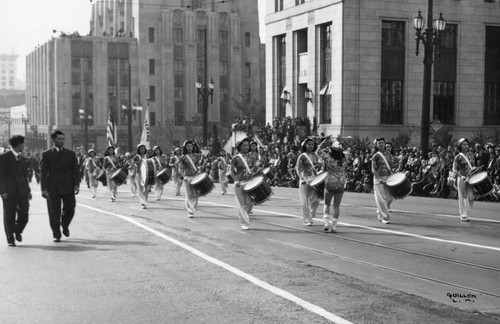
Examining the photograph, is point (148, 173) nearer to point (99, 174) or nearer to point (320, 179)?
point (99, 174)

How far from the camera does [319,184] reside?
14688mm

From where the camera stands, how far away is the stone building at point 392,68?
1566 inches

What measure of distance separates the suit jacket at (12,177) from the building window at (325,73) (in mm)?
30413

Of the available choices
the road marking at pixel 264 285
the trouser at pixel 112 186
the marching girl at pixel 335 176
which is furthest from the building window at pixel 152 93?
the marching girl at pixel 335 176

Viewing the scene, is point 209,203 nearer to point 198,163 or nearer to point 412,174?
point 198,163

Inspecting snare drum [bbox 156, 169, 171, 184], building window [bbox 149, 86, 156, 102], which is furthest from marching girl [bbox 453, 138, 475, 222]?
building window [bbox 149, 86, 156, 102]

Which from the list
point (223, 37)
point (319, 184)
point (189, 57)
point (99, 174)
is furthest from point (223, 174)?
point (223, 37)

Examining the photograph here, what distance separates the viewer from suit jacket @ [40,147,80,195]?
12.8 meters

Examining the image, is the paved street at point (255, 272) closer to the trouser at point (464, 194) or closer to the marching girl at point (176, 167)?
Answer: the trouser at point (464, 194)

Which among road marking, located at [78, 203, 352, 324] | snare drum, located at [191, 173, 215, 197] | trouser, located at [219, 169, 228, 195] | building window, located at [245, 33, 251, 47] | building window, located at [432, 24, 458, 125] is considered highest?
building window, located at [245, 33, 251, 47]

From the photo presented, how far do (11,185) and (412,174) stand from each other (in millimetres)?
15785

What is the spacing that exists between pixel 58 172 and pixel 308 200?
5.28 meters

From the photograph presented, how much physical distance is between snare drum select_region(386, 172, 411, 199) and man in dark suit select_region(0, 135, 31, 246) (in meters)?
7.63

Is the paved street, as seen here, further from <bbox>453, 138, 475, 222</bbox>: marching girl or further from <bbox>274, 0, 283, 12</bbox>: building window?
<bbox>274, 0, 283, 12</bbox>: building window
